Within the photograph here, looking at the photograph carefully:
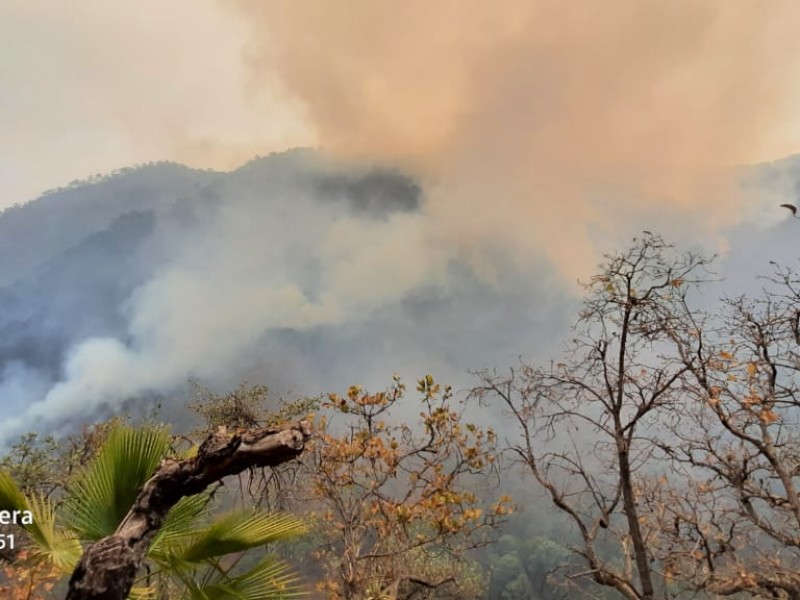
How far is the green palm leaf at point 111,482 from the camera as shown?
9.49 ft

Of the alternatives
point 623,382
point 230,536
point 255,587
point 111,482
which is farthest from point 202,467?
point 623,382

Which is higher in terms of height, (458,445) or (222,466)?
(458,445)

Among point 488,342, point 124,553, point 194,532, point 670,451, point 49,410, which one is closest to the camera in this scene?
point 124,553

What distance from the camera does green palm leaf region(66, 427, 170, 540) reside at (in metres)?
2.89

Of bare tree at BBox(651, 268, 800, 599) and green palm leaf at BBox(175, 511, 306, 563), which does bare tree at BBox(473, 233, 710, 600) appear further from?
green palm leaf at BBox(175, 511, 306, 563)

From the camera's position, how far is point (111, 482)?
2902 mm

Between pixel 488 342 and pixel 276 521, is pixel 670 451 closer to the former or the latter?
pixel 276 521

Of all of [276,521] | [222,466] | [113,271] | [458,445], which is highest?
[113,271]

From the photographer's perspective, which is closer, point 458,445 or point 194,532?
point 194,532

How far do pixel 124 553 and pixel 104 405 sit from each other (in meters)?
59.9

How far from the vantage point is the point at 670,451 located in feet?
20.6

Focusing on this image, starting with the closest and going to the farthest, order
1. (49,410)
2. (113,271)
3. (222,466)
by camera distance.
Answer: (222,466) < (49,410) < (113,271)

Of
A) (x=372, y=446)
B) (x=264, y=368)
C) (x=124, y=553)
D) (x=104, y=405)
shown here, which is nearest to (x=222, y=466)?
(x=124, y=553)

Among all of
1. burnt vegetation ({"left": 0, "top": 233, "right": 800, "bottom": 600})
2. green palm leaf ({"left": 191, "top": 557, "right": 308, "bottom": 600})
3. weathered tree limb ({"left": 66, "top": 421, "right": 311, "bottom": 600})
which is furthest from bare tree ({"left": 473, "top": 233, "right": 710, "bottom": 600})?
weathered tree limb ({"left": 66, "top": 421, "right": 311, "bottom": 600})
